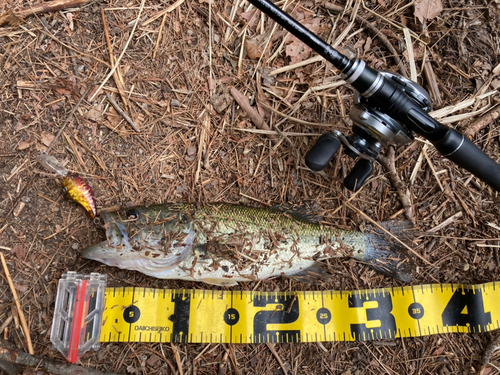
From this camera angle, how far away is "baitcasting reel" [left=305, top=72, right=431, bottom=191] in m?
2.46

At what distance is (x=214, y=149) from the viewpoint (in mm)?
3430

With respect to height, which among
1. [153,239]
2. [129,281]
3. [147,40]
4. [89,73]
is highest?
[147,40]

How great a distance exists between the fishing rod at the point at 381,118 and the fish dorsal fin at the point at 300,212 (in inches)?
29.4

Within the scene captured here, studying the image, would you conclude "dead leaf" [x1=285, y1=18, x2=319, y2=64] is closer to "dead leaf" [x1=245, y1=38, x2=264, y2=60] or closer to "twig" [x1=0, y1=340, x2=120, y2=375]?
"dead leaf" [x1=245, y1=38, x2=264, y2=60]

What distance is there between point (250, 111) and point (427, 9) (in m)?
2.19

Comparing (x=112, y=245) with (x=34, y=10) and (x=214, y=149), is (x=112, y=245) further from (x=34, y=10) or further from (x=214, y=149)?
(x=34, y=10)

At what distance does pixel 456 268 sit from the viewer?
3.44 metres

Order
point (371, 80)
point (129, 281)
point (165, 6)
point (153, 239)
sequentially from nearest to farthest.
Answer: point (371, 80) < point (153, 239) < point (129, 281) < point (165, 6)

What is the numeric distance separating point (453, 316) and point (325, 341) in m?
1.30

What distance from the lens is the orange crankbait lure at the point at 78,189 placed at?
3.13 m

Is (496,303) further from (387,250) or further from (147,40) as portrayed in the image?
(147,40)

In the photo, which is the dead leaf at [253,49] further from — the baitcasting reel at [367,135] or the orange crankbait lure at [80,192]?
the orange crankbait lure at [80,192]

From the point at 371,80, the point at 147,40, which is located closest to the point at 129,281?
the point at 147,40

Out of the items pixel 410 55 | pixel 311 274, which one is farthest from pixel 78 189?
pixel 410 55
